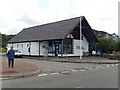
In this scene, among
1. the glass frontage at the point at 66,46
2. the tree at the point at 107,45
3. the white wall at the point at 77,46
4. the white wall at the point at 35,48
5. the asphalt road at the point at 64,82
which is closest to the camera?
the asphalt road at the point at 64,82

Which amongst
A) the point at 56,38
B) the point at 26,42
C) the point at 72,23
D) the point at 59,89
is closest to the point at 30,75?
the point at 59,89

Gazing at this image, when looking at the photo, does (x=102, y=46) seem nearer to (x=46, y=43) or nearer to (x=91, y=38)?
(x=91, y=38)

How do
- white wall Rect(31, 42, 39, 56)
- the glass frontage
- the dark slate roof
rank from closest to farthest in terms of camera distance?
1. the dark slate roof
2. the glass frontage
3. white wall Rect(31, 42, 39, 56)

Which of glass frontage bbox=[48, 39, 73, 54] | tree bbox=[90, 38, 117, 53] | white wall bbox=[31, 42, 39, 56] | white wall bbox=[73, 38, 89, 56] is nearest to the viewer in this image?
glass frontage bbox=[48, 39, 73, 54]

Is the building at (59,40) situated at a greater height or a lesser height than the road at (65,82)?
greater

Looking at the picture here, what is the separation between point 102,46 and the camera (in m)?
41.8

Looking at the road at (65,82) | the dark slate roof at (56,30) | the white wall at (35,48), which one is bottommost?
the road at (65,82)

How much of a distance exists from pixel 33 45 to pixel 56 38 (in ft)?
24.1

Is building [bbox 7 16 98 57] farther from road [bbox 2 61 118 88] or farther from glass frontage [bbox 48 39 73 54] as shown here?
road [bbox 2 61 118 88]

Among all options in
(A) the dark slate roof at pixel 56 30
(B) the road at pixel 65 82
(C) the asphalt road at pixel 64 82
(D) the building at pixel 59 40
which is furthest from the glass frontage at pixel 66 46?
(C) the asphalt road at pixel 64 82

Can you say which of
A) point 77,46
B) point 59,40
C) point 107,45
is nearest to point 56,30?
point 59,40

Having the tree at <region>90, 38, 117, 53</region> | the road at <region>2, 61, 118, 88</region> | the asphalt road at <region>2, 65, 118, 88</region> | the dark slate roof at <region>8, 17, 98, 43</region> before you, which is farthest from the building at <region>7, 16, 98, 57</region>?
the asphalt road at <region>2, 65, 118, 88</region>

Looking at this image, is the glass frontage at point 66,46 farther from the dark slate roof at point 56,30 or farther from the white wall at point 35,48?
the white wall at point 35,48

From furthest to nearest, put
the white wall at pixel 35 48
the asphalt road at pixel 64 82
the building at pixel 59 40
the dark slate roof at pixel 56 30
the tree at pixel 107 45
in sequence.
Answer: the tree at pixel 107 45 → the white wall at pixel 35 48 → the building at pixel 59 40 → the dark slate roof at pixel 56 30 → the asphalt road at pixel 64 82
